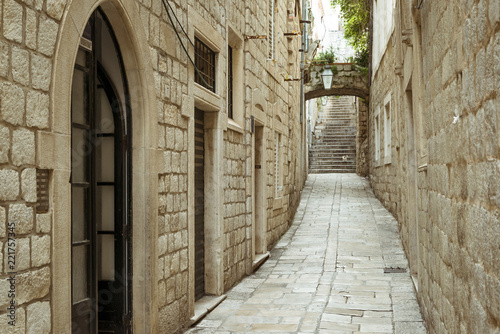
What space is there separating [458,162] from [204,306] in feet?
13.1

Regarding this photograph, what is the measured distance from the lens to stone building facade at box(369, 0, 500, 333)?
230 cm

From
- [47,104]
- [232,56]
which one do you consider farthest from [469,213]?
[232,56]

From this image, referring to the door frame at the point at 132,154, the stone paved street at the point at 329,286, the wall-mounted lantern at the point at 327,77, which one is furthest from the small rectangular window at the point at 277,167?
the door frame at the point at 132,154

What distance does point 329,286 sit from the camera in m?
7.82

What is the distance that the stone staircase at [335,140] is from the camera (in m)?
24.9

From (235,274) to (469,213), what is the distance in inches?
212

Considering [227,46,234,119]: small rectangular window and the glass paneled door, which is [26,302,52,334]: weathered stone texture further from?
[227,46,234,119]: small rectangular window

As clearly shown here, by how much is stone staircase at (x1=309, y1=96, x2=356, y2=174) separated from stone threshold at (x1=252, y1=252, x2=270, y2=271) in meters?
14.8

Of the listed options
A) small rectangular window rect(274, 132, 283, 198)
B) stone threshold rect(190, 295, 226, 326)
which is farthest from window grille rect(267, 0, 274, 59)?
stone threshold rect(190, 295, 226, 326)

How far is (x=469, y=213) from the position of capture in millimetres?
2861

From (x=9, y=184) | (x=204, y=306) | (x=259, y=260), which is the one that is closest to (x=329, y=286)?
(x=259, y=260)

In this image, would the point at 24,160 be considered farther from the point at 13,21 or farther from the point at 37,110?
the point at 13,21

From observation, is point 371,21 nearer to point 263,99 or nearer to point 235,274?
point 263,99

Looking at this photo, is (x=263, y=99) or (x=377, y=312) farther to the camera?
(x=263, y=99)
